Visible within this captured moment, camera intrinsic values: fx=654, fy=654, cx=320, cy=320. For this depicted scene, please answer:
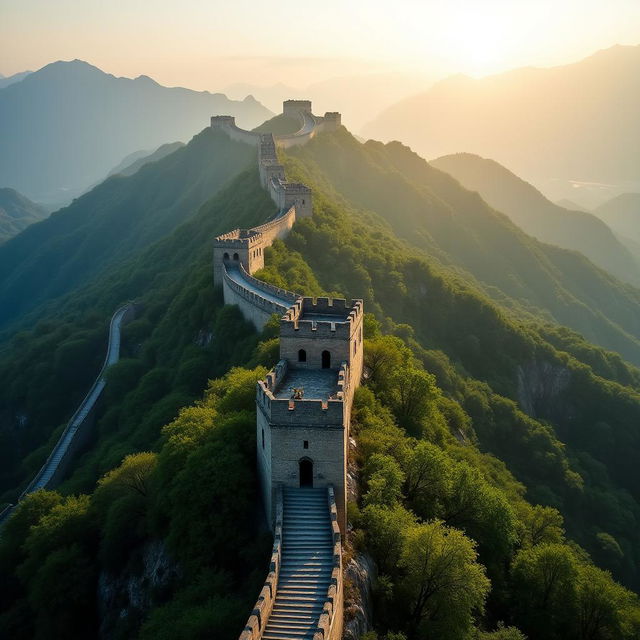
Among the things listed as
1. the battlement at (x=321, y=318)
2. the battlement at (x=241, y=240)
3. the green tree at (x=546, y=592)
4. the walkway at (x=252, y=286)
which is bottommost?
the green tree at (x=546, y=592)

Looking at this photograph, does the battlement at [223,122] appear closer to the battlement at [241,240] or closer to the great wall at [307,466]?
the battlement at [241,240]

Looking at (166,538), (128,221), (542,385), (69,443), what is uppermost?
(128,221)

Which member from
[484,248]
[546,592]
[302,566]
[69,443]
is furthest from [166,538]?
[484,248]

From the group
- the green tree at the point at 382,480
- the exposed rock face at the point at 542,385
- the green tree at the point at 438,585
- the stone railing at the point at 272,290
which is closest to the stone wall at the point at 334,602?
the green tree at the point at 438,585

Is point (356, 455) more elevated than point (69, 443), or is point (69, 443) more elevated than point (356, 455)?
point (356, 455)

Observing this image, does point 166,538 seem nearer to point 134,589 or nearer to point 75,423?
point 134,589

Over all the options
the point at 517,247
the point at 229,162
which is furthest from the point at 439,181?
the point at 229,162

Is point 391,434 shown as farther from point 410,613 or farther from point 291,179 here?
point 291,179
